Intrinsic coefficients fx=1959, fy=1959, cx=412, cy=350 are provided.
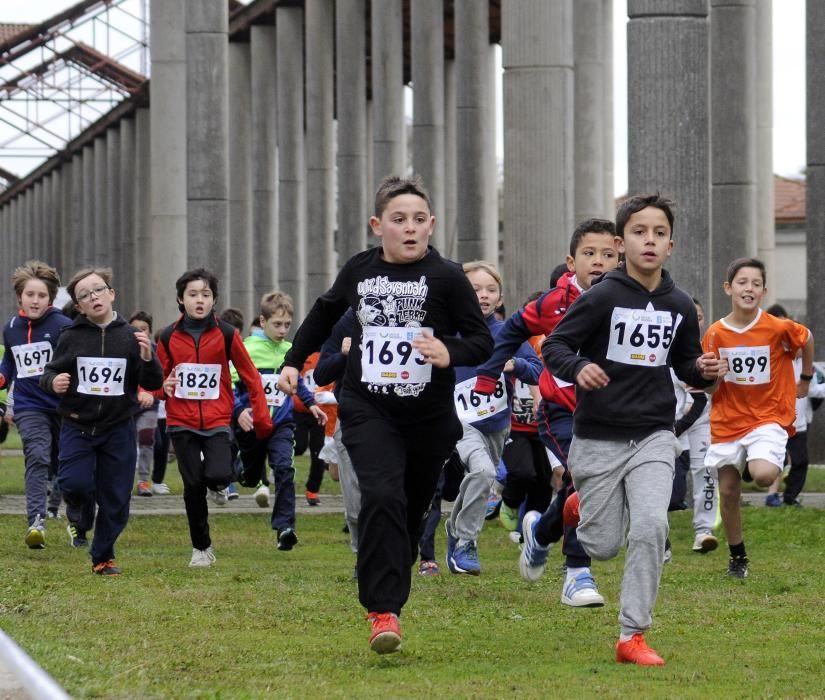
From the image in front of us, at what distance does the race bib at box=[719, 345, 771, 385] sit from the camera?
430 inches

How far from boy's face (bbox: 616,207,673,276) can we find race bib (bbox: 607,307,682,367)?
7.4 inches

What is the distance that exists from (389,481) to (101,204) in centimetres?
7003

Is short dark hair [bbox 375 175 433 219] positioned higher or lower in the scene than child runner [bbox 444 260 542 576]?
higher

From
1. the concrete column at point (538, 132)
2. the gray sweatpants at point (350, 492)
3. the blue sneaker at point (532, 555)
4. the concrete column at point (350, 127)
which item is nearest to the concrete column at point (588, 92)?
the concrete column at point (350, 127)

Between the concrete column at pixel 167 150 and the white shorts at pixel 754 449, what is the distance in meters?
19.6

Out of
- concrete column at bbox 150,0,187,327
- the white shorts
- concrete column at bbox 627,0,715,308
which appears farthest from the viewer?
concrete column at bbox 150,0,187,327

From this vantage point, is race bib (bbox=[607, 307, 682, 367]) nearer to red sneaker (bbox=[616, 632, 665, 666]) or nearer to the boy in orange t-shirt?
red sneaker (bbox=[616, 632, 665, 666])

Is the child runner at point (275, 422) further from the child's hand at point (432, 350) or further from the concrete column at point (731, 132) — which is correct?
the concrete column at point (731, 132)

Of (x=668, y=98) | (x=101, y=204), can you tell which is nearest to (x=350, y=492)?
(x=668, y=98)

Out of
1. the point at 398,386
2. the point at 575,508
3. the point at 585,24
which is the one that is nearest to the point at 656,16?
the point at 575,508

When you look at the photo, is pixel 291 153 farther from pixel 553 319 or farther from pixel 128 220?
pixel 553 319

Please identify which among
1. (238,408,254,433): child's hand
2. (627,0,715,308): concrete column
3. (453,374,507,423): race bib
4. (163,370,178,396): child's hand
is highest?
(627,0,715,308): concrete column

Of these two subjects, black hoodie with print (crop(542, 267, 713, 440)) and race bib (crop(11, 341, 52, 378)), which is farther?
race bib (crop(11, 341, 52, 378))

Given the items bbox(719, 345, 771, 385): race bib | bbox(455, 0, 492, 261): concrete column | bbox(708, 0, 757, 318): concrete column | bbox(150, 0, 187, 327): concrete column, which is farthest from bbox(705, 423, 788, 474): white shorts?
bbox(455, 0, 492, 261): concrete column
